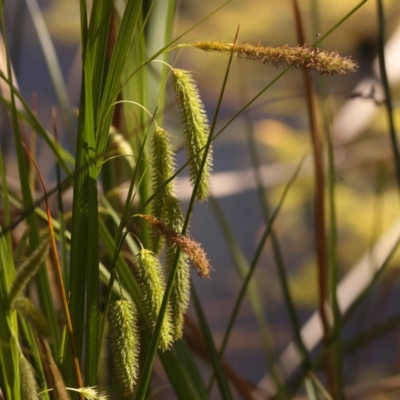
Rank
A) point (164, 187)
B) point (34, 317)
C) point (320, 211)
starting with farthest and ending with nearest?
point (320, 211)
point (164, 187)
point (34, 317)

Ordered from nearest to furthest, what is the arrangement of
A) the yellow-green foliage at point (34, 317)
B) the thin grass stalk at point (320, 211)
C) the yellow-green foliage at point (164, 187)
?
the yellow-green foliage at point (34, 317)
the yellow-green foliage at point (164, 187)
the thin grass stalk at point (320, 211)

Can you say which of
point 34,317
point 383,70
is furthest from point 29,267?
point 383,70

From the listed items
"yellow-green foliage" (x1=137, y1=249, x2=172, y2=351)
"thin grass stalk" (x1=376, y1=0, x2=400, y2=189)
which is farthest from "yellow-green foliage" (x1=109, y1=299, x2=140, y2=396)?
"thin grass stalk" (x1=376, y1=0, x2=400, y2=189)

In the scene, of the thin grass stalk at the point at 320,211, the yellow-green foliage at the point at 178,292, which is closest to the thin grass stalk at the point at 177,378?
the yellow-green foliage at the point at 178,292

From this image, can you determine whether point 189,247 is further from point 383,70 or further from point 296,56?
point 383,70

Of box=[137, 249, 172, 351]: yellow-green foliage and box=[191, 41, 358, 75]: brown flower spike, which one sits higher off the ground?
box=[191, 41, 358, 75]: brown flower spike

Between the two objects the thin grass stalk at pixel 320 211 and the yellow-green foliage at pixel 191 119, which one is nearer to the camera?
the yellow-green foliage at pixel 191 119

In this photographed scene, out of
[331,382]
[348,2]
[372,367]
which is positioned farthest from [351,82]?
[331,382]

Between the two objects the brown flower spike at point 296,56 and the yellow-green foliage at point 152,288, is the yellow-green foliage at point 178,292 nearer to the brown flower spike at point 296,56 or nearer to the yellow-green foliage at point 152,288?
the yellow-green foliage at point 152,288

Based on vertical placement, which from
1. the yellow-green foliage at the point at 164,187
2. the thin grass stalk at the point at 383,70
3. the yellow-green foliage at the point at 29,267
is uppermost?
the thin grass stalk at the point at 383,70

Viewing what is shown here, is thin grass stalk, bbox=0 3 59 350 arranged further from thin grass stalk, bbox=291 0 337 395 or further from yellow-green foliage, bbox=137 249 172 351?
thin grass stalk, bbox=291 0 337 395

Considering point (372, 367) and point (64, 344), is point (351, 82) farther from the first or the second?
point (64, 344)
